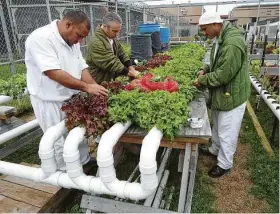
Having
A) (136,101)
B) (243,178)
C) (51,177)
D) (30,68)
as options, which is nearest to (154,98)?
(136,101)

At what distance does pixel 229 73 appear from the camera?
310 cm

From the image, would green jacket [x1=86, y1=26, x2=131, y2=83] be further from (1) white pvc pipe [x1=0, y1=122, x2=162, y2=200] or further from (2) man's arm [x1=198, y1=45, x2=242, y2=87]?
(1) white pvc pipe [x1=0, y1=122, x2=162, y2=200]

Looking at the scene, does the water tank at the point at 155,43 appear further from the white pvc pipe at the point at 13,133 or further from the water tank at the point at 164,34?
the white pvc pipe at the point at 13,133

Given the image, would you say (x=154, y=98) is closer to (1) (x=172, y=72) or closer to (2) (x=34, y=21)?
(1) (x=172, y=72)

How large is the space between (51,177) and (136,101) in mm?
1149

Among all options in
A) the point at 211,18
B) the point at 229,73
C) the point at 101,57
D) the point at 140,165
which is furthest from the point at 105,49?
the point at 140,165

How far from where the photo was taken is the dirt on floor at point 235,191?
329cm

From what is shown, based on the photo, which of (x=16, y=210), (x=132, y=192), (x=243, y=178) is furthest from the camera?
(x=243, y=178)

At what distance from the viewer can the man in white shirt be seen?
2.70 m

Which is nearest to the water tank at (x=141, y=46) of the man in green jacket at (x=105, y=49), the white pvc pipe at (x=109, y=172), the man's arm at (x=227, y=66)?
the man in green jacket at (x=105, y=49)

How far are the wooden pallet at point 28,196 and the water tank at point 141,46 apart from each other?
442cm

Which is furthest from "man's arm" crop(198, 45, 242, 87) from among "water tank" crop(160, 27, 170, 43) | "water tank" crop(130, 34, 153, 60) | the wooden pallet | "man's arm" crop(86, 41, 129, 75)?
"water tank" crop(160, 27, 170, 43)

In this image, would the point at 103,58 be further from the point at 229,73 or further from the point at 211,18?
the point at 229,73

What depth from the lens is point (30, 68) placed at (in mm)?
2961
